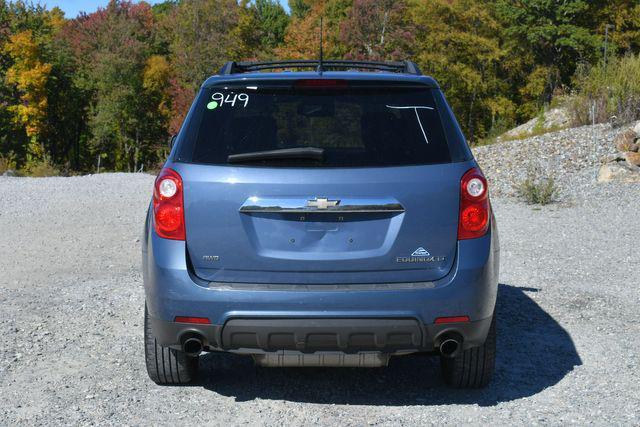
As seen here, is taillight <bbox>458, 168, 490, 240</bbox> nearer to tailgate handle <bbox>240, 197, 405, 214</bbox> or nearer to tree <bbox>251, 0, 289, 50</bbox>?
tailgate handle <bbox>240, 197, 405, 214</bbox>

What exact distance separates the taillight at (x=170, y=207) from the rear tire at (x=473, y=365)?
1717 mm

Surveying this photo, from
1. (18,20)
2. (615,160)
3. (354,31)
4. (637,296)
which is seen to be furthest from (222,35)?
(637,296)

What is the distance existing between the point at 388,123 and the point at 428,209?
50 centimetres

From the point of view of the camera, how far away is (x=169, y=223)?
171 inches

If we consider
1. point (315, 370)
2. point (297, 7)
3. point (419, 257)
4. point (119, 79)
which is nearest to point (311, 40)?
point (119, 79)

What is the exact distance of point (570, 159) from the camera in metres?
18.6

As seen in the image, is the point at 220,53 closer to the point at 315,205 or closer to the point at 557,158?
the point at 557,158

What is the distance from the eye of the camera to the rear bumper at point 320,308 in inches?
166

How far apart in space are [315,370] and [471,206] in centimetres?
177

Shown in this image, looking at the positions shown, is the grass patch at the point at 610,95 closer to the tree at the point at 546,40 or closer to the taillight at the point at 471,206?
the taillight at the point at 471,206

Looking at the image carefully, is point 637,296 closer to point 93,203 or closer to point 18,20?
point 93,203

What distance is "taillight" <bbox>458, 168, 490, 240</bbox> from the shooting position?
4.34 m

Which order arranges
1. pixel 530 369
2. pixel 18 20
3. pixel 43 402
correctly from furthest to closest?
pixel 18 20 → pixel 530 369 → pixel 43 402

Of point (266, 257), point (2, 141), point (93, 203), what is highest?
point (266, 257)
